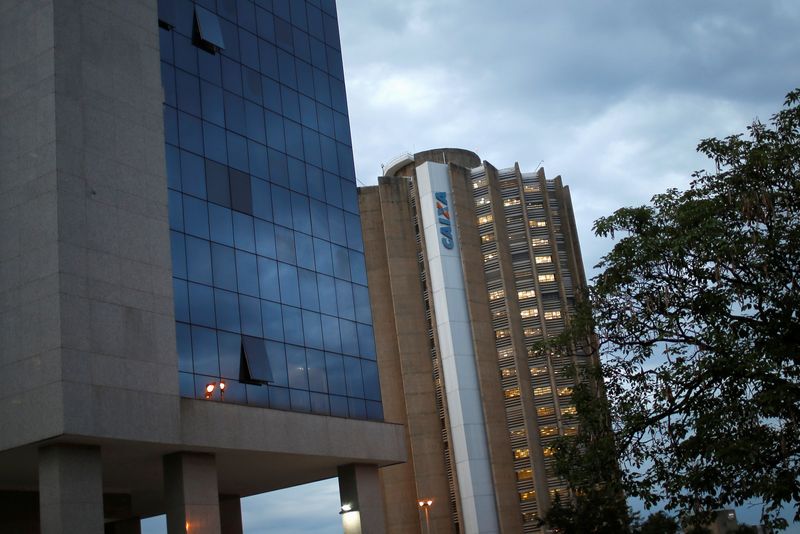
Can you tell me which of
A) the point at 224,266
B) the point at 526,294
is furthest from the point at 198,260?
the point at 526,294

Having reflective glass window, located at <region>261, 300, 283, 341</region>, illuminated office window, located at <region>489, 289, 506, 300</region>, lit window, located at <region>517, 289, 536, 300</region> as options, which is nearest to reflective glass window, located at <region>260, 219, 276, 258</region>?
reflective glass window, located at <region>261, 300, 283, 341</region>

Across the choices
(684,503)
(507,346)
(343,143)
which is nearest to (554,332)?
(507,346)

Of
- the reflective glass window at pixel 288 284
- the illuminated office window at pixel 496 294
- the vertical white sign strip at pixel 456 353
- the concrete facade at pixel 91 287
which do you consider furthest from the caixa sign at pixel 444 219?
the concrete facade at pixel 91 287

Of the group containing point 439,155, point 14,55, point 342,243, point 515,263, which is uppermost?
point 439,155

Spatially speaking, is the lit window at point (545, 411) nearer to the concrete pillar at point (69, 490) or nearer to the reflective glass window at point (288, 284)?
the reflective glass window at point (288, 284)

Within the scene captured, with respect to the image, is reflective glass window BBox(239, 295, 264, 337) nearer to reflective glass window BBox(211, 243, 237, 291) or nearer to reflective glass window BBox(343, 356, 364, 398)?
reflective glass window BBox(211, 243, 237, 291)

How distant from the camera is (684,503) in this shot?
2031cm

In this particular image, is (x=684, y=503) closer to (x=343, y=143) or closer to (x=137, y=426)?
(x=137, y=426)

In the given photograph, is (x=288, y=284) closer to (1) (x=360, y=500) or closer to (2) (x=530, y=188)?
(1) (x=360, y=500)

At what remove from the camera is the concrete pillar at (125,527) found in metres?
47.5

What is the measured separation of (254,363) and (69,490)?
29.1 ft

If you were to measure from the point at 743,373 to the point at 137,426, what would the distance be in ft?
62.5

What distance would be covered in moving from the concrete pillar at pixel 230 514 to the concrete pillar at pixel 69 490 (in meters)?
17.1

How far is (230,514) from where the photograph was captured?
45844 millimetres
